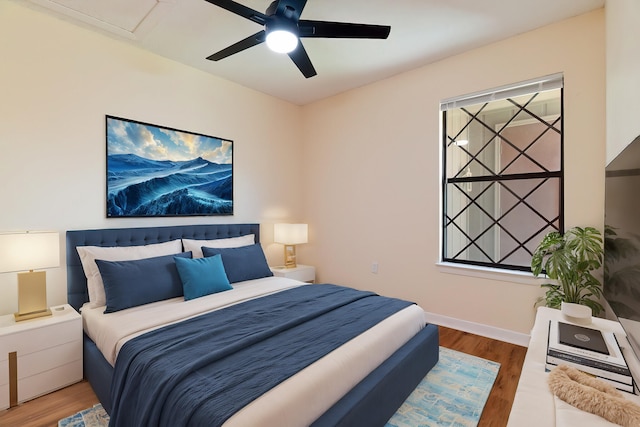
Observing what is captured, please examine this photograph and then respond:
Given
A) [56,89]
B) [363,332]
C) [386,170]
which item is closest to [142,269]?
[56,89]

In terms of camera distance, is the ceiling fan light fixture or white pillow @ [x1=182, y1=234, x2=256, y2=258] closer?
the ceiling fan light fixture

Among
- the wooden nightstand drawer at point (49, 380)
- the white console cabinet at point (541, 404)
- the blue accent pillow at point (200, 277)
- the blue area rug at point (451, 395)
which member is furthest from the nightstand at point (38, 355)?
the white console cabinet at point (541, 404)

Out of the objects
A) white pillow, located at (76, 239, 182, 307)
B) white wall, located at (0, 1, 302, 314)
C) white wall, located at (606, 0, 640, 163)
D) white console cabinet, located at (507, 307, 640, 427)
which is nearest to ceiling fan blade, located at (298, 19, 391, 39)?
white wall, located at (606, 0, 640, 163)

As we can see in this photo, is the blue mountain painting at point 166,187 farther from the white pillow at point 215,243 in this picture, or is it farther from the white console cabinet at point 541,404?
the white console cabinet at point 541,404

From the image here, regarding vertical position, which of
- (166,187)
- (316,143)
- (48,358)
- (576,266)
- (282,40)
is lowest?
(48,358)

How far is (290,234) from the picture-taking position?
3908 mm

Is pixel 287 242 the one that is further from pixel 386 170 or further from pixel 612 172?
pixel 612 172

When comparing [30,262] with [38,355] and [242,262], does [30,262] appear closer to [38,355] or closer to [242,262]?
[38,355]

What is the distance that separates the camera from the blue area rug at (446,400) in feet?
5.77

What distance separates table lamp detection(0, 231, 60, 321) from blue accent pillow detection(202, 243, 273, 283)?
1134 mm

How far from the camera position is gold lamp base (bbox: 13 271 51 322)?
208 centimetres

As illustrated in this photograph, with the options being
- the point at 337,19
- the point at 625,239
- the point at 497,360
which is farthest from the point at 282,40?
the point at 497,360

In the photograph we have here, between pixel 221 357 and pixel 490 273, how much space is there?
255cm

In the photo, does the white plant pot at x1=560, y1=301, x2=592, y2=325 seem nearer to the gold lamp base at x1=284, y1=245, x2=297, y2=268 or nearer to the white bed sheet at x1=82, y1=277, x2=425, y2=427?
the white bed sheet at x1=82, y1=277, x2=425, y2=427
